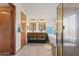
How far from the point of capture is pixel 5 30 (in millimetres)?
5754

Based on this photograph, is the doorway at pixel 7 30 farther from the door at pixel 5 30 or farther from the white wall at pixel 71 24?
the white wall at pixel 71 24

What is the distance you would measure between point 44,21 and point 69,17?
858 cm

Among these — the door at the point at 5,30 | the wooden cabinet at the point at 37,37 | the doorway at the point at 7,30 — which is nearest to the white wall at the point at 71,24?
the doorway at the point at 7,30

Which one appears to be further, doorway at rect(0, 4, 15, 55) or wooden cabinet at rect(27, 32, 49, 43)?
wooden cabinet at rect(27, 32, 49, 43)

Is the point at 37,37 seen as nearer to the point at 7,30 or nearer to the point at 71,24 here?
the point at 7,30

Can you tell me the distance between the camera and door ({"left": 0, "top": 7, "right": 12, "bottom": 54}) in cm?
568

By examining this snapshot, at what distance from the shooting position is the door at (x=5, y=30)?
5.68m

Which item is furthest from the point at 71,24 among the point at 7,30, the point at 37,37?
the point at 37,37

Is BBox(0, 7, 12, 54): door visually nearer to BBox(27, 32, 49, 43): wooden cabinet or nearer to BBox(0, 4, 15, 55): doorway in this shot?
BBox(0, 4, 15, 55): doorway

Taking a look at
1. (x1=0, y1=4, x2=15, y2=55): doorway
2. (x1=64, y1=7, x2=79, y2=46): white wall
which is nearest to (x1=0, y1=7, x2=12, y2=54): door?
(x1=0, y1=4, x2=15, y2=55): doorway

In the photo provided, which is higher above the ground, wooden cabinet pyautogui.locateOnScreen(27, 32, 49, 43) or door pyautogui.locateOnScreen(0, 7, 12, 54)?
door pyautogui.locateOnScreen(0, 7, 12, 54)

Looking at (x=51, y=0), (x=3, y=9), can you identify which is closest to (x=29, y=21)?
(x=3, y=9)

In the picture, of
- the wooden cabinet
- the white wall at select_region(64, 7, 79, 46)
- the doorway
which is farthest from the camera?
the wooden cabinet

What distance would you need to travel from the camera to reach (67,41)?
13.8ft
